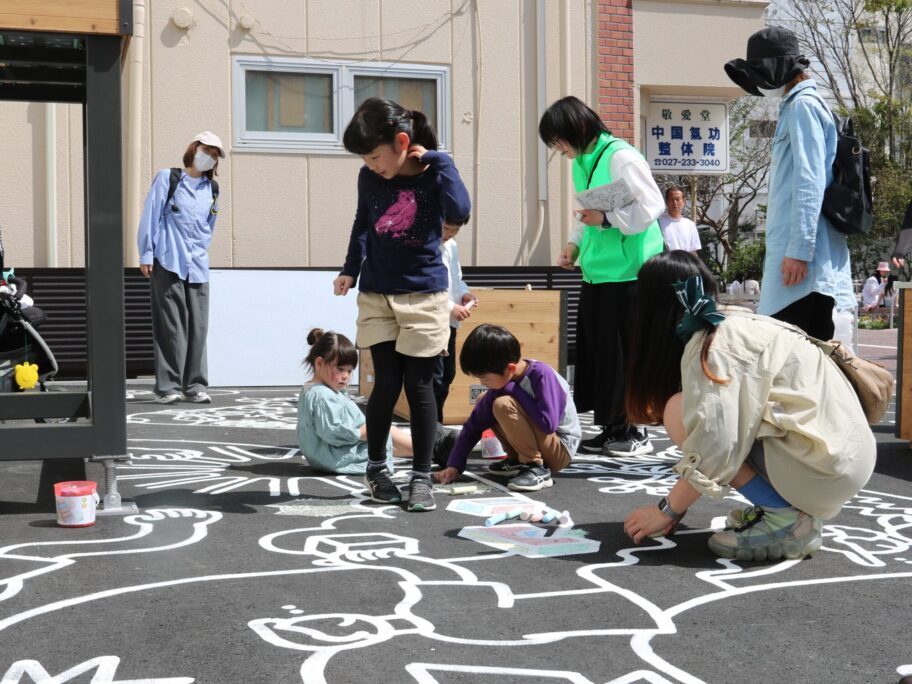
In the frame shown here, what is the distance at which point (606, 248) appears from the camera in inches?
202

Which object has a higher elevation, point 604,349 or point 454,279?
point 454,279

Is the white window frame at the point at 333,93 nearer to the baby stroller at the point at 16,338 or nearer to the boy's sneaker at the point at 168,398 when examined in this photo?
the boy's sneaker at the point at 168,398

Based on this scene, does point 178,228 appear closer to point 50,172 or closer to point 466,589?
point 50,172

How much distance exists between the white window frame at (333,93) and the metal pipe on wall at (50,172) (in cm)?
146

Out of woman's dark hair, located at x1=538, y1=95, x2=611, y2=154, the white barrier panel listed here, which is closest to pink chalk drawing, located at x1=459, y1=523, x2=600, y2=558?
woman's dark hair, located at x1=538, y1=95, x2=611, y2=154

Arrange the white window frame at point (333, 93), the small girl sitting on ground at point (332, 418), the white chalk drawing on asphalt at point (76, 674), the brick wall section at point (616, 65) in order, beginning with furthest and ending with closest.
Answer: the brick wall section at point (616, 65)
the white window frame at point (333, 93)
the small girl sitting on ground at point (332, 418)
the white chalk drawing on asphalt at point (76, 674)

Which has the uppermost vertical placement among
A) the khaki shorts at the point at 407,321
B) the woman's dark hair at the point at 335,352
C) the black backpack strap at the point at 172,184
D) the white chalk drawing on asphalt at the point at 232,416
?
the black backpack strap at the point at 172,184

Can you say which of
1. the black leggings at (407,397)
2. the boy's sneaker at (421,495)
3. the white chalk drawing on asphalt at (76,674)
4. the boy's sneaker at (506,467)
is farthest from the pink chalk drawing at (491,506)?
the white chalk drawing on asphalt at (76,674)

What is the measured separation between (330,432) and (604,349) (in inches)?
54.3

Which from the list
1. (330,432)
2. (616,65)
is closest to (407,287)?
(330,432)

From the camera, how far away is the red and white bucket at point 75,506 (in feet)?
11.8

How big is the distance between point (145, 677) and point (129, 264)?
7449 mm

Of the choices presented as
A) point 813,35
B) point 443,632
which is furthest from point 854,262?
point 443,632

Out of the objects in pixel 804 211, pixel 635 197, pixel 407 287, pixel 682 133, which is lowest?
pixel 407 287
